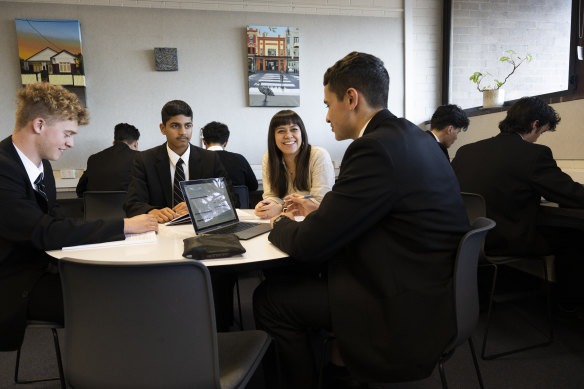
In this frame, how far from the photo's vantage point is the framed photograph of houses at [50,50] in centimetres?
390

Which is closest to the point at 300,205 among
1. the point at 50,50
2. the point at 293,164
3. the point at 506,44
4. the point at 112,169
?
the point at 293,164

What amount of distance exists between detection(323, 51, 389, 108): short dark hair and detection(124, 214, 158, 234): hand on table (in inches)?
38.5

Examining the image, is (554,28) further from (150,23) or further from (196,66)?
(150,23)

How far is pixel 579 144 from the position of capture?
290 cm

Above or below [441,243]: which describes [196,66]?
above

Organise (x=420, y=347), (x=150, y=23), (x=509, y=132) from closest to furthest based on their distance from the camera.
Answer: (x=420, y=347) → (x=509, y=132) → (x=150, y=23)

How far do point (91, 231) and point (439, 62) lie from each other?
452cm

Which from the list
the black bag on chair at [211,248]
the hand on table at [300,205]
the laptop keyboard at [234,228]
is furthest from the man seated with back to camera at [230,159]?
the black bag on chair at [211,248]

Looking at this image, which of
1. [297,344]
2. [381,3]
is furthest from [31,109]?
[381,3]

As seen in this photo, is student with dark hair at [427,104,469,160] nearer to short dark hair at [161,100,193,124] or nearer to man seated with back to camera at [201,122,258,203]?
man seated with back to camera at [201,122,258,203]

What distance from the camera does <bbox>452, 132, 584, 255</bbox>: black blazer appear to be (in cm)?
212

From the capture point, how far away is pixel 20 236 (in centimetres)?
138

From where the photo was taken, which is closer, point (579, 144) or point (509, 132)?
point (509, 132)

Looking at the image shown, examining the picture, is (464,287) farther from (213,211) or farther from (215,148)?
(215,148)
